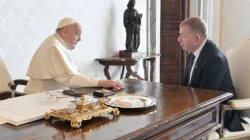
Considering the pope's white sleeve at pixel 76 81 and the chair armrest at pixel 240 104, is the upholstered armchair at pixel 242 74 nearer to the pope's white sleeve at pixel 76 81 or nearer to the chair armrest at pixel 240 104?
the chair armrest at pixel 240 104

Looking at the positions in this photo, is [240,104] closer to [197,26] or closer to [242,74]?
[242,74]

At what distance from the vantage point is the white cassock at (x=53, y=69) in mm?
2375

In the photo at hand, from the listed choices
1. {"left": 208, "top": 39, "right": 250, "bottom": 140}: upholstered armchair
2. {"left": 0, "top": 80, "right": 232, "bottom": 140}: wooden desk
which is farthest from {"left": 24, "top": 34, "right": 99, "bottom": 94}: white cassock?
{"left": 208, "top": 39, "right": 250, "bottom": 140}: upholstered armchair

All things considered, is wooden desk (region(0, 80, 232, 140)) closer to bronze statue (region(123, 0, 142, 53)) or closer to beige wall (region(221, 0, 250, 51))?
bronze statue (region(123, 0, 142, 53))

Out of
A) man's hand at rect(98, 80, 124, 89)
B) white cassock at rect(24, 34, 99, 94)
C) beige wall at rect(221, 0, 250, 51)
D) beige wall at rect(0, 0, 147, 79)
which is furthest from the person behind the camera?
beige wall at rect(221, 0, 250, 51)

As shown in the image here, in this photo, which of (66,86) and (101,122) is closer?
(101,122)

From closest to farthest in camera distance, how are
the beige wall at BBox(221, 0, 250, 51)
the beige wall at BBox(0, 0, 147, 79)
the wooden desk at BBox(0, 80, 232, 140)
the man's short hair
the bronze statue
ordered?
the wooden desk at BBox(0, 80, 232, 140) → the man's short hair → the beige wall at BBox(0, 0, 147, 79) → the bronze statue → the beige wall at BBox(221, 0, 250, 51)

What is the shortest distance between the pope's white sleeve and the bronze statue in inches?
87.1

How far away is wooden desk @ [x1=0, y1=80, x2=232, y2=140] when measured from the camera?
1.30 meters

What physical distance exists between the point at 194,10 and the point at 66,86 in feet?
14.2

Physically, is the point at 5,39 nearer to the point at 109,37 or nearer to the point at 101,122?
the point at 109,37

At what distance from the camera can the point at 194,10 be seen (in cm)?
622

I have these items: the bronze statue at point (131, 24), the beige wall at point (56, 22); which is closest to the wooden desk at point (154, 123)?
the beige wall at point (56, 22)

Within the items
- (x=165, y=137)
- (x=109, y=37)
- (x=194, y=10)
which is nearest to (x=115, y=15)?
(x=109, y=37)
